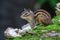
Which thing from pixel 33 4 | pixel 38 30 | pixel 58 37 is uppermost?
pixel 33 4

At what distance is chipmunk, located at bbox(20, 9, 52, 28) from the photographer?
5.50ft

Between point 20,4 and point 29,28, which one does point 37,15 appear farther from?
point 20,4

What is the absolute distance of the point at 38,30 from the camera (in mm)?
1675

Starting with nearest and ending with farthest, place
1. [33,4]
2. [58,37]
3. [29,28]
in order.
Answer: [58,37]
[29,28]
[33,4]

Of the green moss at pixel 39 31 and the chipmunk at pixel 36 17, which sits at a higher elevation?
the chipmunk at pixel 36 17

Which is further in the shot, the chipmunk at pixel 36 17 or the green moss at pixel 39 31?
the chipmunk at pixel 36 17

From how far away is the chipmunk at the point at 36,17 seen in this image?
1.68 m

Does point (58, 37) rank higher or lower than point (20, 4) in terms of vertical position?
lower

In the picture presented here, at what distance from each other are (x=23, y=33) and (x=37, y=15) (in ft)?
0.63

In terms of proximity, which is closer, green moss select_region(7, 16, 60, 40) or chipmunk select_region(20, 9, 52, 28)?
green moss select_region(7, 16, 60, 40)

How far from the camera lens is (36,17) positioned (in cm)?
173

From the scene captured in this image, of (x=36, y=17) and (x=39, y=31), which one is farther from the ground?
(x=36, y=17)

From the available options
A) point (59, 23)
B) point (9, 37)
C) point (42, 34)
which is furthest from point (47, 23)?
point (9, 37)

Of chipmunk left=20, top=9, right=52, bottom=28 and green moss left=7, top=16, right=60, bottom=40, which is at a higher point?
chipmunk left=20, top=9, right=52, bottom=28
